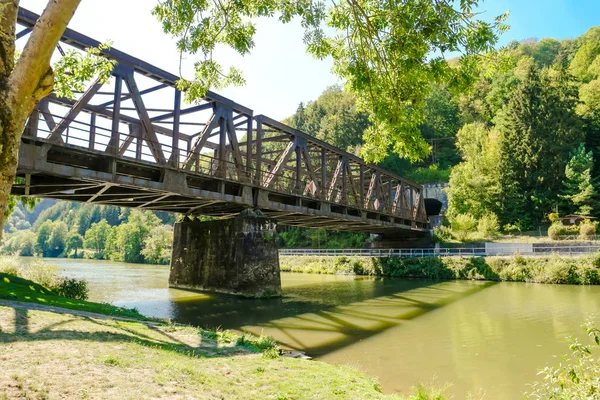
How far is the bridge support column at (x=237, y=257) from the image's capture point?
21562 millimetres

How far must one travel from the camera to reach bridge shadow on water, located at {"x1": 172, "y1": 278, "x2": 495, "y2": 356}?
1302cm

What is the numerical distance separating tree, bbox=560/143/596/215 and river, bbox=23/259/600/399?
82.6ft

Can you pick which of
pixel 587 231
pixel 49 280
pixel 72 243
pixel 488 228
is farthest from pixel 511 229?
pixel 72 243

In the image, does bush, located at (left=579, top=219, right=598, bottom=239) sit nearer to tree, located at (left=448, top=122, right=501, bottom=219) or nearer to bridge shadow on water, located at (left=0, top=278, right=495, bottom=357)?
tree, located at (left=448, top=122, right=501, bottom=219)

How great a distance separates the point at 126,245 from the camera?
83812 mm

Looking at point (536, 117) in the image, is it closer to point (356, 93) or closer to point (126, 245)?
point (356, 93)

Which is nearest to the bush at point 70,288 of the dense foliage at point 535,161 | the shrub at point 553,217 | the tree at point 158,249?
the dense foliage at point 535,161

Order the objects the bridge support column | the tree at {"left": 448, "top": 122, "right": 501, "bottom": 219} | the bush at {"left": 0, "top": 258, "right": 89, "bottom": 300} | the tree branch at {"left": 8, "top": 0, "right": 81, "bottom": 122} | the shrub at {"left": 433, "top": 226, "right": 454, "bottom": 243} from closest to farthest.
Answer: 1. the tree branch at {"left": 8, "top": 0, "right": 81, "bottom": 122}
2. the bush at {"left": 0, "top": 258, "right": 89, "bottom": 300}
3. the bridge support column
4. the shrub at {"left": 433, "top": 226, "right": 454, "bottom": 243}
5. the tree at {"left": 448, "top": 122, "right": 501, "bottom": 219}

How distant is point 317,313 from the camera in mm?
17562

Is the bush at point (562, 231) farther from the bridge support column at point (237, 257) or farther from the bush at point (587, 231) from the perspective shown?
the bridge support column at point (237, 257)

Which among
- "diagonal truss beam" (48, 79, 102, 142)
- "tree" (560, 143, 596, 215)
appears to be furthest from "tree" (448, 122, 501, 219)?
"diagonal truss beam" (48, 79, 102, 142)

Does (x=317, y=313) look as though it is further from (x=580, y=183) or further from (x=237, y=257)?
(x=580, y=183)

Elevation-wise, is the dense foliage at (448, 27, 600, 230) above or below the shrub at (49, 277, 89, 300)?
above

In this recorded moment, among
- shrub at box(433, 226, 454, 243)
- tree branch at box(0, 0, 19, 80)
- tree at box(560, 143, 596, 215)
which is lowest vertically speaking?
shrub at box(433, 226, 454, 243)
